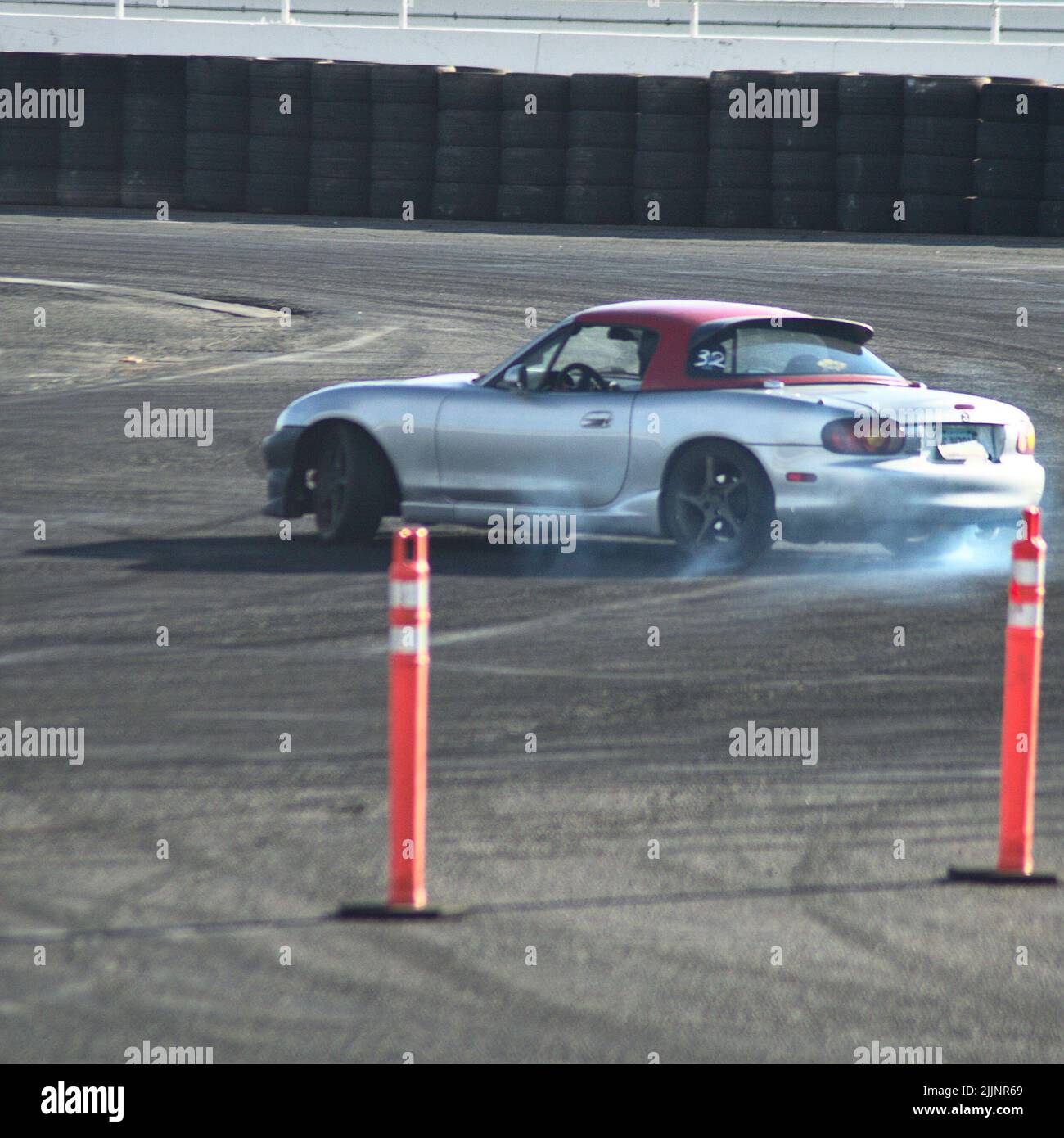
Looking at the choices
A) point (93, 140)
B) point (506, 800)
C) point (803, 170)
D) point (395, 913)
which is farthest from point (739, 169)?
point (395, 913)

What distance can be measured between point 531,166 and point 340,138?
2.59 metres

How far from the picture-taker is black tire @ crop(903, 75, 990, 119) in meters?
25.5

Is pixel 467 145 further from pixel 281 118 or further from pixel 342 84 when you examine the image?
pixel 281 118

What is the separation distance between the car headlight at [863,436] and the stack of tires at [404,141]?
720 inches

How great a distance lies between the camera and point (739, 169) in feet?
87.0

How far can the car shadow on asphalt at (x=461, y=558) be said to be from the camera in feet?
35.2

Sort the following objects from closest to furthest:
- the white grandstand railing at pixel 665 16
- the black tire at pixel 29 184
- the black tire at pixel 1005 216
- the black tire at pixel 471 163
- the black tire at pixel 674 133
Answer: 1. the black tire at pixel 1005 216
2. the black tire at pixel 674 133
3. the black tire at pixel 471 163
4. the black tire at pixel 29 184
5. the white grandstand railing at pixel 665 16

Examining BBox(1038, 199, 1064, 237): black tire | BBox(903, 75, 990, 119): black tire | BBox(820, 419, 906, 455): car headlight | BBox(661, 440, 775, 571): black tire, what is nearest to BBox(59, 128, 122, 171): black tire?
BBox(903, 75, 990, 119): black tire

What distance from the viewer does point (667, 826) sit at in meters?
6.52

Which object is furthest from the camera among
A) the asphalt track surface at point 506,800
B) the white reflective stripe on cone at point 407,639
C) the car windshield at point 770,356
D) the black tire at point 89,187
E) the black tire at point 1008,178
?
the black tire at point 89,187

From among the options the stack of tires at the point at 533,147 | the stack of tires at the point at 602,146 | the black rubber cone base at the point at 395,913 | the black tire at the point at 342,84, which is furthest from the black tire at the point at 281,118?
the black rubber cone base at the point at 395,913

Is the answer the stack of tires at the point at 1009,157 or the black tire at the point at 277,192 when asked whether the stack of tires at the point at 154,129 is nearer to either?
the black tire at the point at 277,192

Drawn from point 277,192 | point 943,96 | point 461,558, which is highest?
point 943,96

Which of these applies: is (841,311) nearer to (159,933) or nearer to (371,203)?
(371,203)
